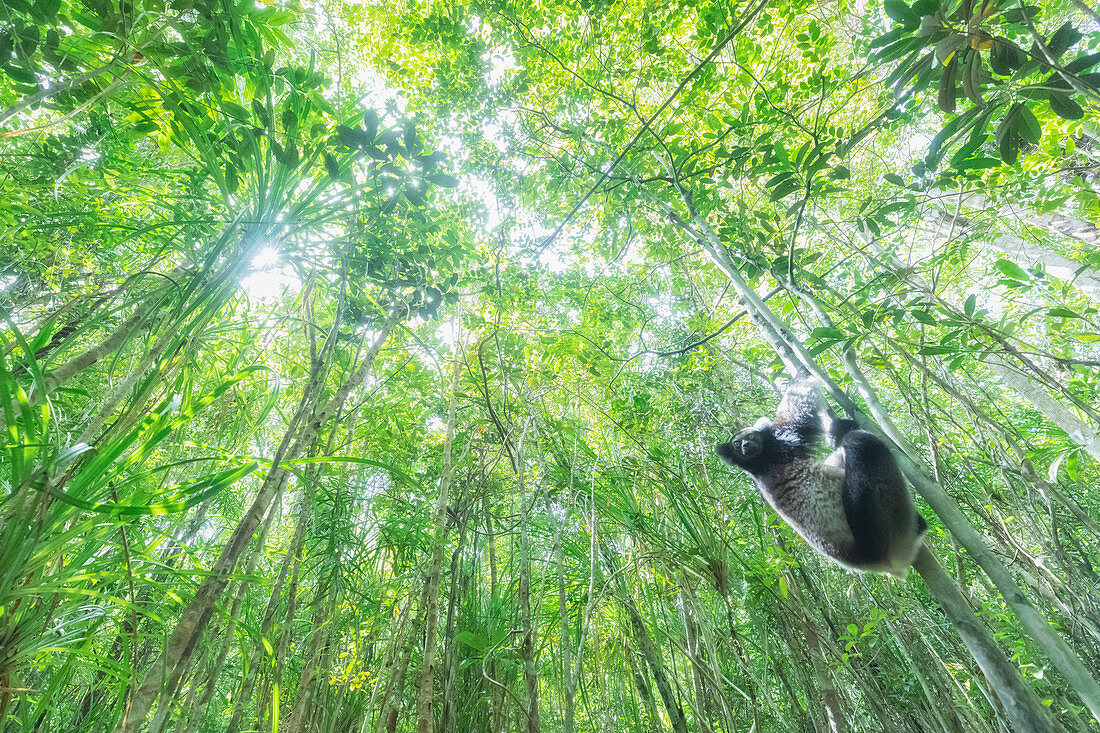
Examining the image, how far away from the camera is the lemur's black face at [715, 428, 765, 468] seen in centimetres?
244

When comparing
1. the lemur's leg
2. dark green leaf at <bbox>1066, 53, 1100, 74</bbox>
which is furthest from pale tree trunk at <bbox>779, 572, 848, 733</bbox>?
dark green leaf at <bbox>1066, 53, 1100, 74</bbox>

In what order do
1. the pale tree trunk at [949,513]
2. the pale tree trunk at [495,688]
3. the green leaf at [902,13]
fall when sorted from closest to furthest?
the pale tree trunk at [949,513] → the green leaf at [902,13] → the pale tree trunk at [495,688]

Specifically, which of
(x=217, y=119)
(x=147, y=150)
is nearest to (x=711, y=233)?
(x=217, y=119)

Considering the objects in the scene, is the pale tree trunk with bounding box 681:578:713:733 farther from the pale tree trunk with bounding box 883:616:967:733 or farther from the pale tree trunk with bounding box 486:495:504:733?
the pale tree trunk with bounding box 883:616:967:733

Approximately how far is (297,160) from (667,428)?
276cm

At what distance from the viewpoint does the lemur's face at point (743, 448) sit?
244 centimetres

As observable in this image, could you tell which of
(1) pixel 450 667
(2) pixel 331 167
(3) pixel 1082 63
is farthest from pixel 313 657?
(3) pixel 1082 63

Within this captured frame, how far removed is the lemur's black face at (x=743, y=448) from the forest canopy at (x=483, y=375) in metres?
0.29

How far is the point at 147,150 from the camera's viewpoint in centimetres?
412

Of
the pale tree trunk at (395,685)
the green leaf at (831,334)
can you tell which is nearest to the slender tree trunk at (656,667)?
the pale tree trunk at (395,685)

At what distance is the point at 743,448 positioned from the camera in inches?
96.1

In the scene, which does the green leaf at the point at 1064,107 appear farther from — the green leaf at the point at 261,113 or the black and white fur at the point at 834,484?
the green leaf at the point at 261,113

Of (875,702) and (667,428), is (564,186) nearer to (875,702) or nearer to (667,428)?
(667,428)

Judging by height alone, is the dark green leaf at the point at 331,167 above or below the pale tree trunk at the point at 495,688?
above
